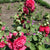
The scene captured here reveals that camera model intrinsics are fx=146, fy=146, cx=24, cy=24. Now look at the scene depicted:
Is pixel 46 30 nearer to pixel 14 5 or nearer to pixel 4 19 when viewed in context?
pixel 4 19

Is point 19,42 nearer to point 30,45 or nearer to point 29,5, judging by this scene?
point 30,45

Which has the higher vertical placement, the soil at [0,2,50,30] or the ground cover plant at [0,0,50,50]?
the ground cover plant at [0,0,50,50]

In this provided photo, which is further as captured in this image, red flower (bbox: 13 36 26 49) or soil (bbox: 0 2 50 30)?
soil (bbox: 0 2 50 30)

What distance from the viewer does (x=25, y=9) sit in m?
2.32

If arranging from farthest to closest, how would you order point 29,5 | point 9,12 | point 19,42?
point 9,12, point 29,5, point 19,42

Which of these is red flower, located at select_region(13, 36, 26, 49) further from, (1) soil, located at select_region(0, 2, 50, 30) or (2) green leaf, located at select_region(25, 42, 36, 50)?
(1) soil, located at select_region(0, 2, 50, 30)

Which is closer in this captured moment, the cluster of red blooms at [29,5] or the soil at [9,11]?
the cluster of red blooms at [29,5]

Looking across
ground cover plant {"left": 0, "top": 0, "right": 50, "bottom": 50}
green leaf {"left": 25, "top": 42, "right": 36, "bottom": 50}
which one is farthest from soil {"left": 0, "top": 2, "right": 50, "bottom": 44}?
green leaf {"left": 25, "top": 42, "right": 36, "bottom": 50}

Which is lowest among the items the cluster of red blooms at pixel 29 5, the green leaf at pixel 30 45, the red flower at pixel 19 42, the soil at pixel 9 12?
the soil at pixel 9 12

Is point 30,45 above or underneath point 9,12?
above

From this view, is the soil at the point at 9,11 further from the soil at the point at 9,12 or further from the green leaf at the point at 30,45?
the green leaf at the point at 30,45

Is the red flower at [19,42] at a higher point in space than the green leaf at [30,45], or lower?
higher

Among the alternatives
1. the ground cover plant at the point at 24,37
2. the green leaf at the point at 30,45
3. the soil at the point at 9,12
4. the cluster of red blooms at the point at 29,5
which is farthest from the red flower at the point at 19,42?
the soil at the point at 9,12

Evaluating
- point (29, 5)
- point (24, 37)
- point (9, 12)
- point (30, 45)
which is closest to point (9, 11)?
point (9, 12)
